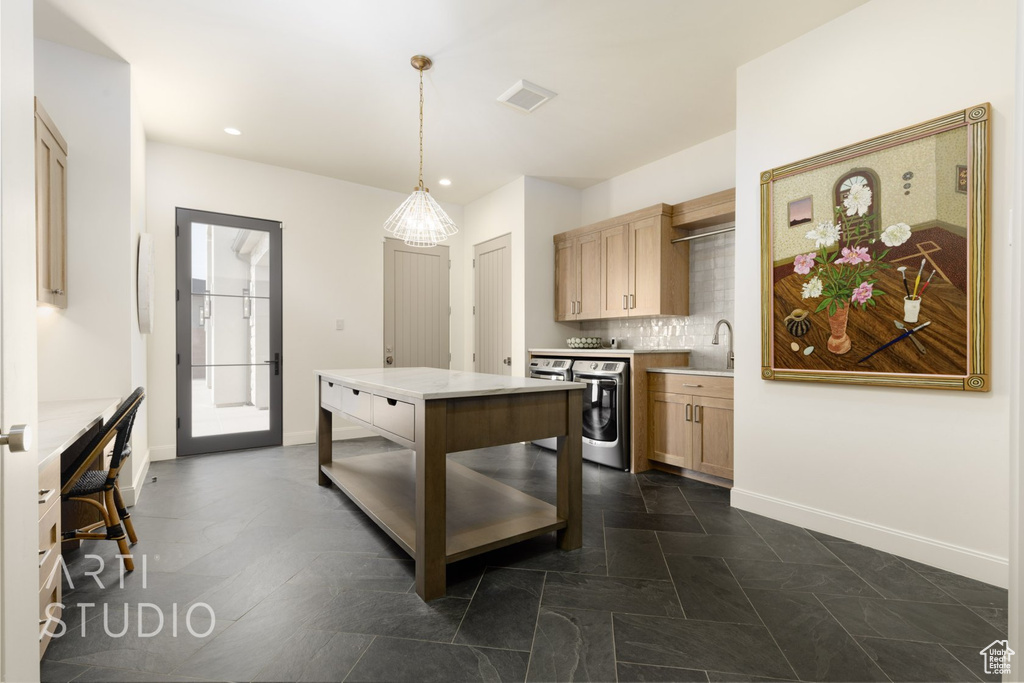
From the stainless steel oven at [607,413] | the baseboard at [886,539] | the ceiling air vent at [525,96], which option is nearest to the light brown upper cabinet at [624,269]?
the stainless steel oven at [607,413]

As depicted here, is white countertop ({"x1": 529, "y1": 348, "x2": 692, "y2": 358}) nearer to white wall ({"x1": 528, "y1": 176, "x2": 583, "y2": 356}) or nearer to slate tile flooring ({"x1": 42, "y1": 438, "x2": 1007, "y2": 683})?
white wall ({"x1": 528, "y1": 176, "x2": 583, "y2": 356})

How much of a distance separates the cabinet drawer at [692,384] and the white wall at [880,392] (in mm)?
358

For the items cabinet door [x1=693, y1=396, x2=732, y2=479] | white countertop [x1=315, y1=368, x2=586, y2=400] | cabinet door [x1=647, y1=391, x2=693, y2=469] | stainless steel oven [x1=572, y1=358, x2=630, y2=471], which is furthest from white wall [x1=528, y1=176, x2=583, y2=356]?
white countertop [x1=315, y1=368, x2=586, y2=400]

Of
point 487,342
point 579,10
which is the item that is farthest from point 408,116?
point 487,342

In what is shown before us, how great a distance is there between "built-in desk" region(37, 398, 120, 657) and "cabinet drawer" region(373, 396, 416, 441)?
3.87 feet

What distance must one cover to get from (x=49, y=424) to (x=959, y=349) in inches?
164

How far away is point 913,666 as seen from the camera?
4.94ft

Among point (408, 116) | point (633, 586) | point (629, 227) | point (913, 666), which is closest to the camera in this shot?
point (913, 666)

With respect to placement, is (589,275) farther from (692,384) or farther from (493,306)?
(692,384)

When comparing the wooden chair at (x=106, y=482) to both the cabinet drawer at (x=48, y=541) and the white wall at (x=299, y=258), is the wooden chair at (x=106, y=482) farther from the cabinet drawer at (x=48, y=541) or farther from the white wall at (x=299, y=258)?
the white wall at (x=299, y=258)

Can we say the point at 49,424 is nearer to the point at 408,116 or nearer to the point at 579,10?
the point at 408,116

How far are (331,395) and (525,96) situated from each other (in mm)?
2571

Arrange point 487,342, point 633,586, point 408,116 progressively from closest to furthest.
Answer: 1. point 633,586
2. point 408,116
3. point 487,342

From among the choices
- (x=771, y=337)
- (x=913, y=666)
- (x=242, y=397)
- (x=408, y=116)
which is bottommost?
(x=913, y=666)
